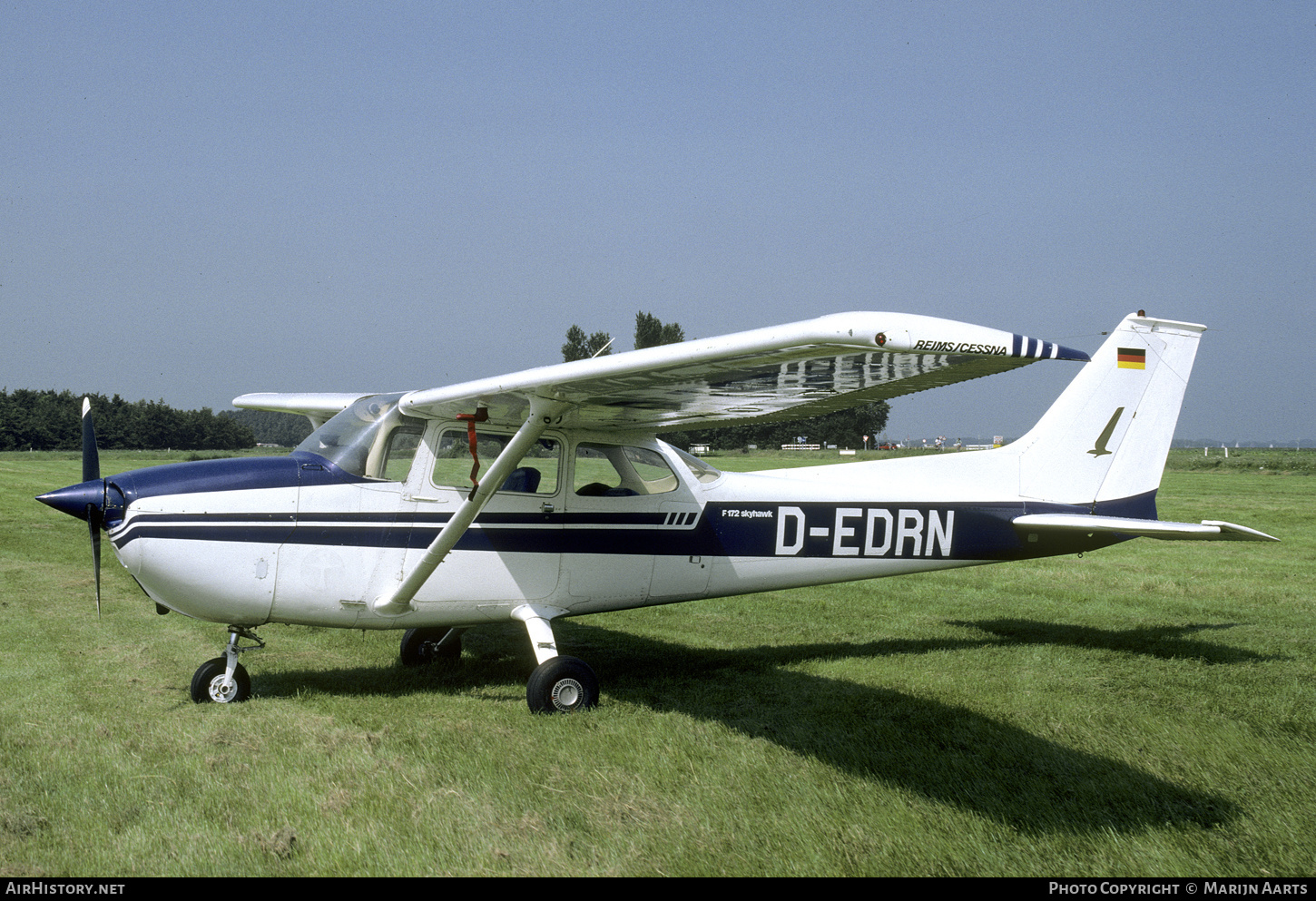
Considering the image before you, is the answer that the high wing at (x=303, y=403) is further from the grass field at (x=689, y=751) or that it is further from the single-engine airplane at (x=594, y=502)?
the single-engine airplane at (x=594, y=502)

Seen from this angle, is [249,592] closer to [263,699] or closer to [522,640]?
[263,699]

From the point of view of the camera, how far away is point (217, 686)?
603 centimetres

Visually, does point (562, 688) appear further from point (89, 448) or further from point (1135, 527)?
point (1135, 527)

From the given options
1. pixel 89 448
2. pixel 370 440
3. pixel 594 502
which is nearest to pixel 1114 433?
pixel 594 502

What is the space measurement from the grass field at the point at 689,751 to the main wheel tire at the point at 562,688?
0.20 metres

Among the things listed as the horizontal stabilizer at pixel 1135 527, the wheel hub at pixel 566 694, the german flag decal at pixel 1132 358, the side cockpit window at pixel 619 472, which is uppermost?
the german flag decal at pixel 1132 358

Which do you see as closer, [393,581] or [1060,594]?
[393,581]

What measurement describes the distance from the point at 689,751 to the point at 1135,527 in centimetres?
469

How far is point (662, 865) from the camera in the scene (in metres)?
3.66

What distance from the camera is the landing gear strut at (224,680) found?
237 inches

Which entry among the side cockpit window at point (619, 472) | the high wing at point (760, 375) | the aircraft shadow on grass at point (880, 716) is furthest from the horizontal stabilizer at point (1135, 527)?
the side cockpit window at point (619, 472)

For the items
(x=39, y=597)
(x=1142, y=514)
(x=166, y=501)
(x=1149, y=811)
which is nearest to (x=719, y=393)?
(x=1149, y=811)

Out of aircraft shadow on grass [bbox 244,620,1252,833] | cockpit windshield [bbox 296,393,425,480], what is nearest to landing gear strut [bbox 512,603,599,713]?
aircraft shadow on grass [bbox 244,620,1252,833]

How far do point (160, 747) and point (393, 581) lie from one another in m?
1.72
